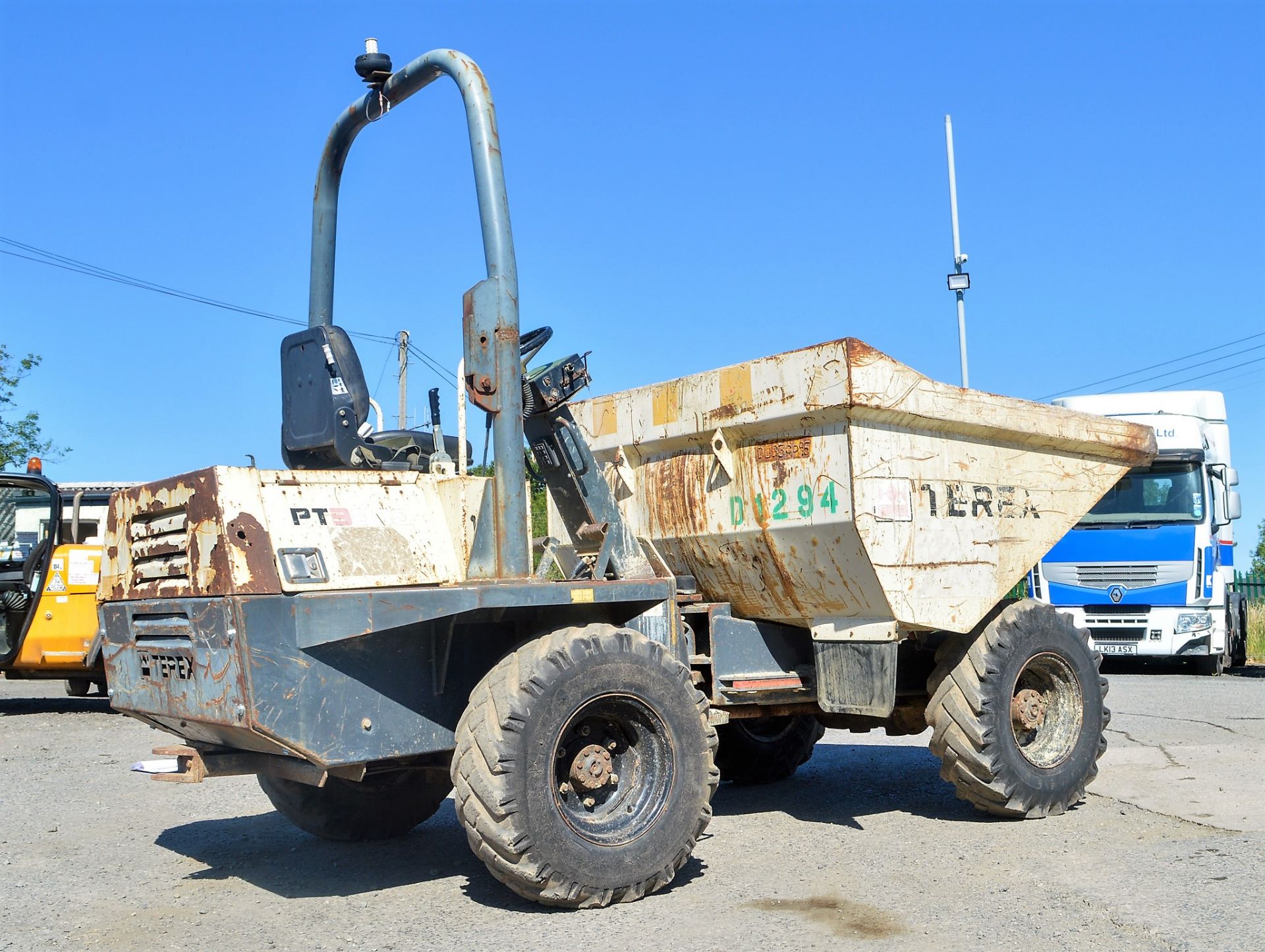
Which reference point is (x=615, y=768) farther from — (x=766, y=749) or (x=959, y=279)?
(x=959, y=279)

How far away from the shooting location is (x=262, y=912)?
516 centimetres

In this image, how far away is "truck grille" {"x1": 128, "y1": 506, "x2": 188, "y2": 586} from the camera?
498cm

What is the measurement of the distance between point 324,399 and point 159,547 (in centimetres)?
90

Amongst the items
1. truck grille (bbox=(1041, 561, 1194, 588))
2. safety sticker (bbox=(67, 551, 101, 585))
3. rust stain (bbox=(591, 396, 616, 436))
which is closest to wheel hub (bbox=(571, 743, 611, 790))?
rust stain (bbox=(591, 396, 616, 436))

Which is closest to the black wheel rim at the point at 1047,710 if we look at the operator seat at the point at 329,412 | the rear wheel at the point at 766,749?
the rear wheel at the point at 766,749

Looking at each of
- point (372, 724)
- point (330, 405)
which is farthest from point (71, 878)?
point (330, 405)

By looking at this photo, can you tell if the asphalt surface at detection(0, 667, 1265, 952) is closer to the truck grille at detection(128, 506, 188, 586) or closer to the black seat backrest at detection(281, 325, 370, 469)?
the truck grille at detection(128, 506, 188, 586)

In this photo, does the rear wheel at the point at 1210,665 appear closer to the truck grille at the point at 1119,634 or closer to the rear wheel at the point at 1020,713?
the truck grille at the point at 1119,634

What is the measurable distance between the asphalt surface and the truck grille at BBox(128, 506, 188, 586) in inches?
54.3

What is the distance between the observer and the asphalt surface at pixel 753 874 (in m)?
4.71

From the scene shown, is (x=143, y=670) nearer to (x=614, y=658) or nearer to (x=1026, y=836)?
(x=614, y=658)

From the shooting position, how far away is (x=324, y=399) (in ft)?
17.7

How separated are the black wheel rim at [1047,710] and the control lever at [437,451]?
3361 millimetres

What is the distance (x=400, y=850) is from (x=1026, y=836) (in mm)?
3121
